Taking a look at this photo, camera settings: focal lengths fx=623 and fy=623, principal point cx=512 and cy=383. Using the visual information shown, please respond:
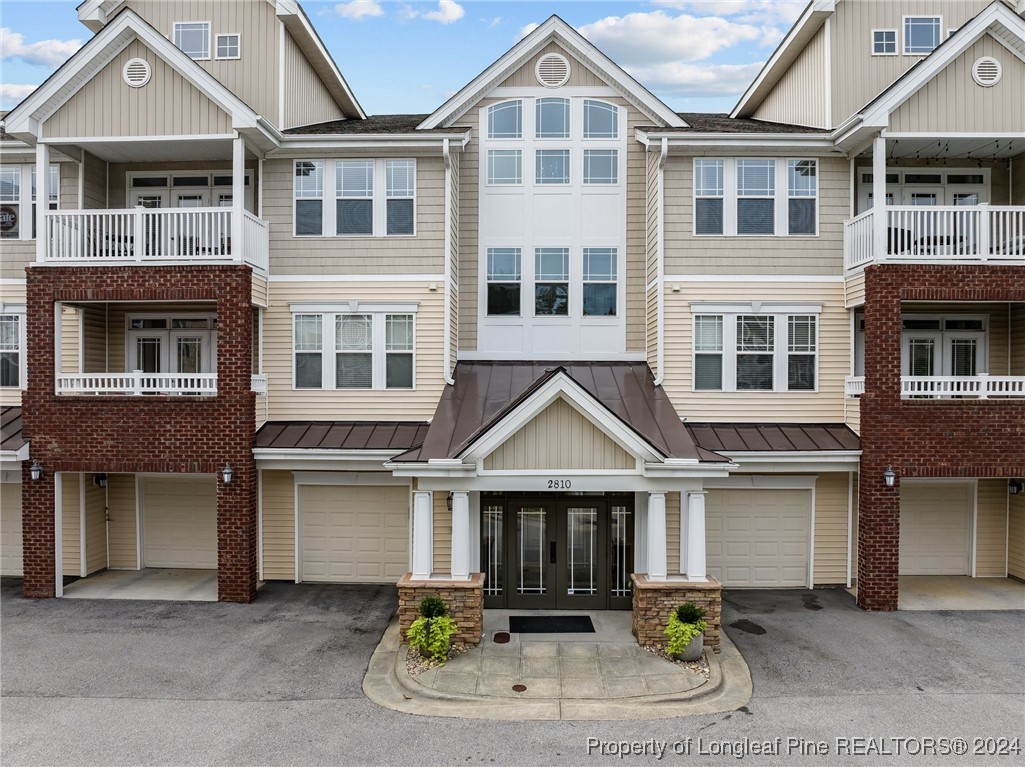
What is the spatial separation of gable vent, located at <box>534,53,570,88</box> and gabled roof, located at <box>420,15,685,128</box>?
0.28m

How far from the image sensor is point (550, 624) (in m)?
11.1

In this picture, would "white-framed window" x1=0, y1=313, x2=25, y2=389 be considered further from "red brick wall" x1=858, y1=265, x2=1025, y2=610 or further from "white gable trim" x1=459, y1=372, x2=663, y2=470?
"red brick wall" x1=858, y1=265, x2=1025, y2=610

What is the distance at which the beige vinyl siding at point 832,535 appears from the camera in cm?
1334

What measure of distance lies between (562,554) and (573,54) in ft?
35.4

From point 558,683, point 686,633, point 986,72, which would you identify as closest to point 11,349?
point 558,683

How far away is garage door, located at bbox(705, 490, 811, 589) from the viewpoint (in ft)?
43.8

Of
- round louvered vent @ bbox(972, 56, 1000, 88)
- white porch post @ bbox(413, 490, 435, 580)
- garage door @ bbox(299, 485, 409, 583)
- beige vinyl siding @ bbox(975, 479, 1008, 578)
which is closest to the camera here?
white porch post @ bbox(413, 490, 435, 580)

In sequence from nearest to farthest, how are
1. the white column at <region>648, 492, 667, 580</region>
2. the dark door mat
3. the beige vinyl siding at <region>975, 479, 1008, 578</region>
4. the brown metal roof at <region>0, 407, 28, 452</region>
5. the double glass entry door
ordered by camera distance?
the white column at <region>648, 492, 667, 580</region>
the dark door mat
the double glass entry door
the brown metal roof at <region>0, 407, 28, 452</region>
the beige vinyl siding at <region>975, 479, 1008, 578</region>

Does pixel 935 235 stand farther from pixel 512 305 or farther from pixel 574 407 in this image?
pixel 512 305

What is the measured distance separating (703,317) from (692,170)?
3.14m

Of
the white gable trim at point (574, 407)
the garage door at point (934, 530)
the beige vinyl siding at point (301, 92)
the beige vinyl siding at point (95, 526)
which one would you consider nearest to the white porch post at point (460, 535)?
the white gable trim at point (574, 407)

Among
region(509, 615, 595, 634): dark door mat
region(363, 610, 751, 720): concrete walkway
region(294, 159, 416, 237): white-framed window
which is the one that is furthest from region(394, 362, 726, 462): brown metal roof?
region(294, 159, 416, 237): white-framed window

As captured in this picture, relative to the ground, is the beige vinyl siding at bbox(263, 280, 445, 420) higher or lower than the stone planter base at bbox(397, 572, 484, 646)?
higher

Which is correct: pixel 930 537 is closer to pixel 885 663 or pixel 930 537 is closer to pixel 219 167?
pixel 885 663
